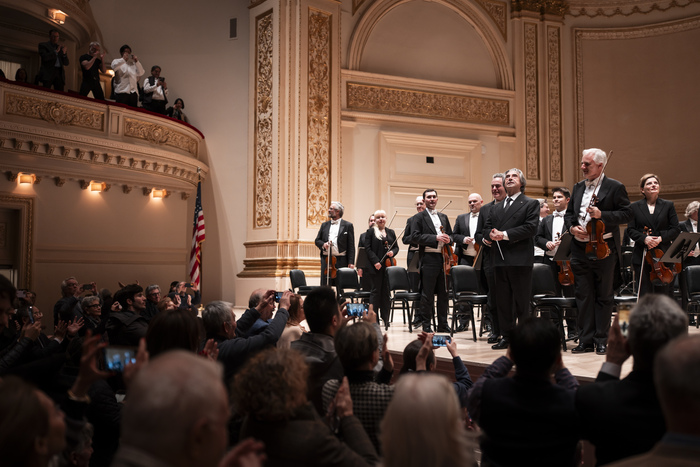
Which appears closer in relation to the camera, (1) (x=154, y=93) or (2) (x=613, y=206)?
(2) (x=613, y=206)

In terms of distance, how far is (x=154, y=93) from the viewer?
33.5 feet

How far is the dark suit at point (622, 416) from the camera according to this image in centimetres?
165

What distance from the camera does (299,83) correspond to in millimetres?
10398

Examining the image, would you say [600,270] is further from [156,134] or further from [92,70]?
[92,70]

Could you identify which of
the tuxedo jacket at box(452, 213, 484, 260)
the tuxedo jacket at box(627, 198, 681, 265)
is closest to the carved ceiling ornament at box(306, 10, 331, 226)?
the tuxedo jacket at box(452, 213, 484, 260)

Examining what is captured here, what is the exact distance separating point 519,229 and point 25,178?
23.7 ft

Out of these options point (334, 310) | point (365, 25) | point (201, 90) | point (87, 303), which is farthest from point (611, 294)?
point (201, 90)

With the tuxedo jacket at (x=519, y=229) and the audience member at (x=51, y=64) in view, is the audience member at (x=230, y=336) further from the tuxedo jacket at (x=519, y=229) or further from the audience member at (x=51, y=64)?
the audience member at (x=51, y=64)

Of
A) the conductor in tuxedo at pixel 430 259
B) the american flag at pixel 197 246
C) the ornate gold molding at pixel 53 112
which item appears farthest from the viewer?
the american flag at pixel 197 246

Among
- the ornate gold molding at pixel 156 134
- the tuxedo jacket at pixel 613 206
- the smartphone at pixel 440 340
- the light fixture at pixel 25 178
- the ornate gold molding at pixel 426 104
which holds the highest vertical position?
the ornate gold molding at pixel 426 104

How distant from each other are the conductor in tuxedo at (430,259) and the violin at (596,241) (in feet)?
6.63

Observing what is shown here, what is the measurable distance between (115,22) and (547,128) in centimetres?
811

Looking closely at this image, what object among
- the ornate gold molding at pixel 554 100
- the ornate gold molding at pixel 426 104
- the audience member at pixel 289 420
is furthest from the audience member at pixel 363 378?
the ornate gold molding at pixel 554 100

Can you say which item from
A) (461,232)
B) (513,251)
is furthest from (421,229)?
(513,251)
